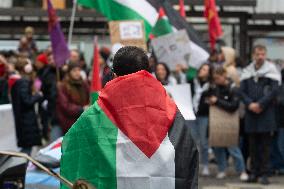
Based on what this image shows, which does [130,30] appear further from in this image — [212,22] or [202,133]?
[212,22]

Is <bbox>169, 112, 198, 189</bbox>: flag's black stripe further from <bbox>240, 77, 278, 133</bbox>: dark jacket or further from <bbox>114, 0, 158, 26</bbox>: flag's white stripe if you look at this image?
<bbox>240, 77, 278, 133</bbox>: dark jacket

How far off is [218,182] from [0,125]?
3543mm

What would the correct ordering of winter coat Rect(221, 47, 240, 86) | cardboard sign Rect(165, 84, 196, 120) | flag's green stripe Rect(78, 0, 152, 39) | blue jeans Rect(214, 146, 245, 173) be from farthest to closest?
winter coat Rect(221, 47, 240, 86) < blue jeans Rect(214, 146, 245, 173) < cardboard sign Rect(165, 84, 196, 120) < flag's green stripe Rect(78, 0, 152, 39)

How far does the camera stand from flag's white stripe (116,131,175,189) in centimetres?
507

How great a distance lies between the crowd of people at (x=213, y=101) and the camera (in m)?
11.9

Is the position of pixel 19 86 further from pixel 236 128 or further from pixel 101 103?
pixel 101 103

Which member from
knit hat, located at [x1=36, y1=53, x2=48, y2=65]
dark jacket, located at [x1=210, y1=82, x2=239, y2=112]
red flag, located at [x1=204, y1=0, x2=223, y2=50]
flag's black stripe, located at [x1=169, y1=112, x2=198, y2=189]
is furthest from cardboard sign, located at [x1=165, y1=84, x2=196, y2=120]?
flag's black stripe, located at [x1=169, y1=112, x2=198, y2=189]

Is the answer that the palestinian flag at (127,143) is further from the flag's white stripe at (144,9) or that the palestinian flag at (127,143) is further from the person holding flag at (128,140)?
the flag's white stripe at (144,9)

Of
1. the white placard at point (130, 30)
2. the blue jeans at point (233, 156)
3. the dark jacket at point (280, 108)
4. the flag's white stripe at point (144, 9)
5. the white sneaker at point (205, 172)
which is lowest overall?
the white sneaker at point (205, 172)

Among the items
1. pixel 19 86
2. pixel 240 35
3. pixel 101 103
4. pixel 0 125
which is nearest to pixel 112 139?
pixel 101 103

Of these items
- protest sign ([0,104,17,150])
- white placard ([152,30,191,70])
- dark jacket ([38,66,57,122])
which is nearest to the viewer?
protest sign ([0,104,17,150])

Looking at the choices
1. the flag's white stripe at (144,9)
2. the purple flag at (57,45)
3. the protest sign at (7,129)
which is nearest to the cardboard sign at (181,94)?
the flag's white stripe at (144,9)

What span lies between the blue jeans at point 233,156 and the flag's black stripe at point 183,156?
7.85m

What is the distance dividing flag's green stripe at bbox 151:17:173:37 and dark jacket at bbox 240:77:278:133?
1298 millimetres
